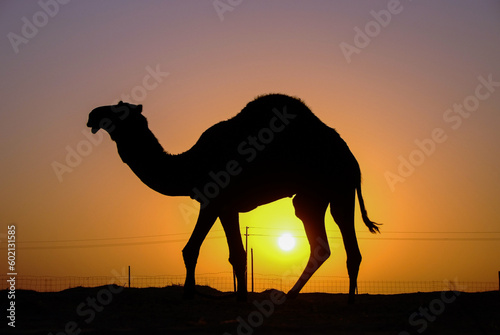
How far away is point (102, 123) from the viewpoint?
516 inches

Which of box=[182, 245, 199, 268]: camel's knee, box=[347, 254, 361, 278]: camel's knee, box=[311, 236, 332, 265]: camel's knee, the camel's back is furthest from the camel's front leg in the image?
box=[347, 254, 361, 278]: camel's knee

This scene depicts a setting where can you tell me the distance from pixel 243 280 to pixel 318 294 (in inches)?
162

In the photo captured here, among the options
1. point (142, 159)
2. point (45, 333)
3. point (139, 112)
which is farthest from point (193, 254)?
point (45, 333)

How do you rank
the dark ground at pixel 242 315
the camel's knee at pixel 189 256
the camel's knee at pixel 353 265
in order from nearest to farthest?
the dark ground at pixel 242 315 < the camel's knee at pixel 189 256 < the camel's knee at pixel 353 265

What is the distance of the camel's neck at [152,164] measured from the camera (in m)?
13.1

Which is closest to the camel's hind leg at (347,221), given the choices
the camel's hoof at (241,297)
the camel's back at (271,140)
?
the camel's back at (271,140)

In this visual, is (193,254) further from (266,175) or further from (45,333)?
(45,333)
